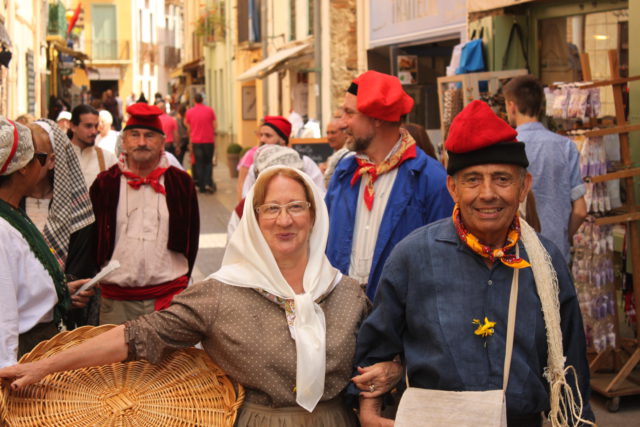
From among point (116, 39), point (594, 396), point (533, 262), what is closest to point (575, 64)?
point (594, 396)

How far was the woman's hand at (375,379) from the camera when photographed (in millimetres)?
3211

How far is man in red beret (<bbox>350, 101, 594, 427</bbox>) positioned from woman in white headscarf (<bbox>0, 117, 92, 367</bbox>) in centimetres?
141

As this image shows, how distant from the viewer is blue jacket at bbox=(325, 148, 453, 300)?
14.1ft

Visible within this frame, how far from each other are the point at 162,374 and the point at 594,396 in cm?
384

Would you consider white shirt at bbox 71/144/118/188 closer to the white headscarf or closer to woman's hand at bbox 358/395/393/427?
the white headscarf

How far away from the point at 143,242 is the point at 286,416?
2424 mm

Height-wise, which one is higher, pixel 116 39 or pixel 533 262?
pixel 116 39

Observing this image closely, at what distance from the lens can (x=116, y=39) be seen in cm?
5875

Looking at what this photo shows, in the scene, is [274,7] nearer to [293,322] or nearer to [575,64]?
[575,64]

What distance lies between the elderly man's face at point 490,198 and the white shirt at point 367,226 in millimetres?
1289

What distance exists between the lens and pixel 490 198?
299 cm

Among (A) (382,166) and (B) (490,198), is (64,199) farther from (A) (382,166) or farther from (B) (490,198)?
(B) (490,198)

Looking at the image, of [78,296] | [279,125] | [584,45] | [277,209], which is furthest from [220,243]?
[277,209]

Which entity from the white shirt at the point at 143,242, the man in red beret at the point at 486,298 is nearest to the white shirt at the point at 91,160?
the white shirt at the point at 143,242
